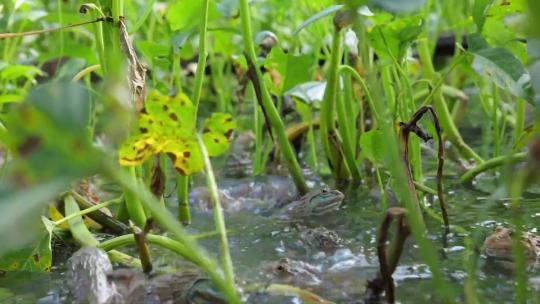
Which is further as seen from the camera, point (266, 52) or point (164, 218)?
point (266, 52)

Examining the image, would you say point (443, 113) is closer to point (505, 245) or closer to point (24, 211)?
point (505, 245)

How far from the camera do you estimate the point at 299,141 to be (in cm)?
163

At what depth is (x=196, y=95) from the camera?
991 millimetres

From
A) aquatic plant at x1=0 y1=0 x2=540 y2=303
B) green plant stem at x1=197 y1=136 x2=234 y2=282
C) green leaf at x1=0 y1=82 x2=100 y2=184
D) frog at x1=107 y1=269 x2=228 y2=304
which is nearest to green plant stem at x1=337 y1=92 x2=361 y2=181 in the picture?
aquatic plant at x1=0 y1=0 x2=540 y2=303

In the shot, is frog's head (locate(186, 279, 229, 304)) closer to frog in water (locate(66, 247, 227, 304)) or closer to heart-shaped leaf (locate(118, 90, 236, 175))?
frog in water (locate(66, 247, 227, 304))

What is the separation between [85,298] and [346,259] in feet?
0.98

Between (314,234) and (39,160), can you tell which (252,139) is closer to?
(314,234)

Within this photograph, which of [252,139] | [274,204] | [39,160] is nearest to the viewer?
[39,160]

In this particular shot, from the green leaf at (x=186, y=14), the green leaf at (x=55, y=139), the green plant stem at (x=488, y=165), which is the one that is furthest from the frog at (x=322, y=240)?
the green leaf at (x=55, y=139)

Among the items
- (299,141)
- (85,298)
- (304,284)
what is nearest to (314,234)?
(304,284)

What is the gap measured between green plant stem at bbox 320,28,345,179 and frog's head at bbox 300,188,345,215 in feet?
0.49

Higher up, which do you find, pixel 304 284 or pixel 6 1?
pixel 6 1

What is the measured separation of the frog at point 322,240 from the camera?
961 millimetres

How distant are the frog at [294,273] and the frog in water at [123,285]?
0.09 metres
